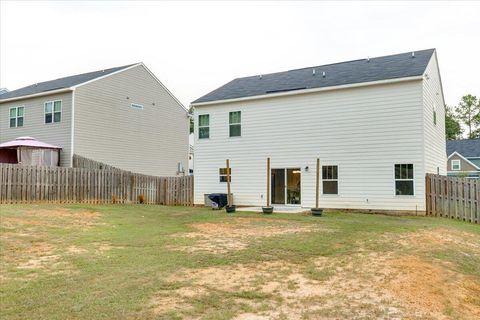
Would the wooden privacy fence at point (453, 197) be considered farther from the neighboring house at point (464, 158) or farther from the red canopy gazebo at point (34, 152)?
the neighboring house at point (464, 158)

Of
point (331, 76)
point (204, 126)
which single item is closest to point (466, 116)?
point (331, 76)

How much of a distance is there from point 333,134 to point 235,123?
5.35m

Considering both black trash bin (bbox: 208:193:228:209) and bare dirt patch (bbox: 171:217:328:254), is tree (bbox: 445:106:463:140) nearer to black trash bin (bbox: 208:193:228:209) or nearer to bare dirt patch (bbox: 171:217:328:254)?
black trash bin (bbox: 208:193:228:209)

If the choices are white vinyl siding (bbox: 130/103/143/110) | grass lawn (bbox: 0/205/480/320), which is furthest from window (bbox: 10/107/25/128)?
grass lawn (bbox: 0/205/480/320)

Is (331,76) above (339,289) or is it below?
above

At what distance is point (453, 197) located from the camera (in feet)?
48.1

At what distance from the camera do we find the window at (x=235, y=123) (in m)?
19.8

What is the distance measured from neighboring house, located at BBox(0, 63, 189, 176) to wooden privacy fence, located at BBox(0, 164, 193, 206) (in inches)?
145

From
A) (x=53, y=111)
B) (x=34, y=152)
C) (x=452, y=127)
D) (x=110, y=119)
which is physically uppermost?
(x=452, y=127)

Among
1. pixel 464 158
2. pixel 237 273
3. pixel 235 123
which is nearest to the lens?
pixel 237 273

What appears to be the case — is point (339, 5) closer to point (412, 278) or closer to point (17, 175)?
point (412, 278)

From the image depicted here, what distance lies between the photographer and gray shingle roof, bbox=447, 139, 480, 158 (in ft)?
143

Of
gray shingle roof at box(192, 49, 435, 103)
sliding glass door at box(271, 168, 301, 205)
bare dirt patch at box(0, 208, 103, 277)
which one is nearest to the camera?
bare dirt patch at box(0, 208, 103, 277)

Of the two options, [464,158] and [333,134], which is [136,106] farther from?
[464,158]
